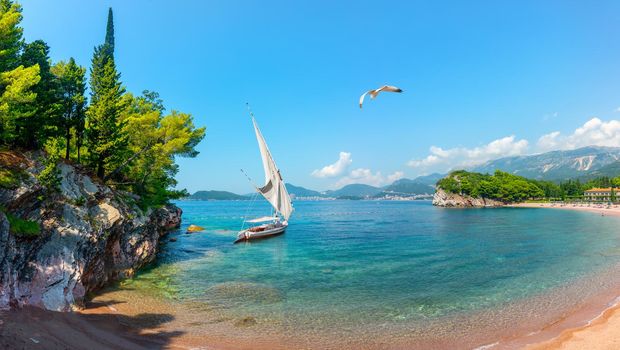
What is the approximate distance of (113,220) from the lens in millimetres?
23219

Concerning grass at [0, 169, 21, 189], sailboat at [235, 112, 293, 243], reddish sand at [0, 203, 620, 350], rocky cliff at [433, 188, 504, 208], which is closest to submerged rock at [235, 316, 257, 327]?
reddish sand at [0, 203, 620, 350]

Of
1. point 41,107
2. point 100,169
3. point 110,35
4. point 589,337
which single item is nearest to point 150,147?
point 100,169

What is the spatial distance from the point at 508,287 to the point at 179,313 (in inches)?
874

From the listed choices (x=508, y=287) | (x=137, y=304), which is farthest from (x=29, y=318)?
(x=508, y=287)

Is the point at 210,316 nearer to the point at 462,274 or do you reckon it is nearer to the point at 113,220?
the point at 113,220

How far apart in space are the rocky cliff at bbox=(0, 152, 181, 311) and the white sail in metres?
29.2

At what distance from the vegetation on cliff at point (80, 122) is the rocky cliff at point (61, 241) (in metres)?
1.15

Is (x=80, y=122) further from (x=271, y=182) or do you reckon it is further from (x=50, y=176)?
(x=271, y=182)

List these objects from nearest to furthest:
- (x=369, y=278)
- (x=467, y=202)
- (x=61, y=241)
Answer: (x=61, y=241)
(x=369, y=278)
(x=467, y=202)

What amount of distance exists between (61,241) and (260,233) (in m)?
34.7

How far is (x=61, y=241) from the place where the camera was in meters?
18.2

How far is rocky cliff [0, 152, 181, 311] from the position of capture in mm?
15281

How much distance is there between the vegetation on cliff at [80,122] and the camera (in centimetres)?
1911

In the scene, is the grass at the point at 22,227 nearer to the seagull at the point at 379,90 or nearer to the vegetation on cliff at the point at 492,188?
the seagull at the point at 379,90
